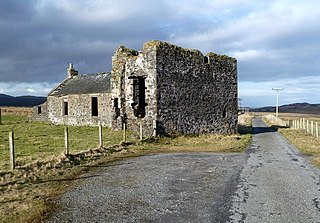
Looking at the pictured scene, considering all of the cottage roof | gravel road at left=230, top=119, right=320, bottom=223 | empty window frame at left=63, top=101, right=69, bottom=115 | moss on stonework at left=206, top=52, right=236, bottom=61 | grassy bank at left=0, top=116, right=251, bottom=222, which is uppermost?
moss on stonework at left=206, top=52, right=236, bottom=61

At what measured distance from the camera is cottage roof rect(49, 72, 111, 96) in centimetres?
3459

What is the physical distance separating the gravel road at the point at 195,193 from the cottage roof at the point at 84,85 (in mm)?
21399

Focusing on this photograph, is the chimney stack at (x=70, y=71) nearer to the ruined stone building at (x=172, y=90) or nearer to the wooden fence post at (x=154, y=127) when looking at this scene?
the ruined stone building at (x=172, y=90)

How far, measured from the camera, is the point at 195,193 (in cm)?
893

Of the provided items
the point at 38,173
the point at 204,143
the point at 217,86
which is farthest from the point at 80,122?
the point at 38,173

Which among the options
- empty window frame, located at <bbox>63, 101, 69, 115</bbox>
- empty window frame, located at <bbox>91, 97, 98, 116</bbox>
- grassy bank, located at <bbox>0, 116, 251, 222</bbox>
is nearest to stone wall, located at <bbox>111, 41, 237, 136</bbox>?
grassy bank, located at <bbox>0, 116, 251, 222</bbox>

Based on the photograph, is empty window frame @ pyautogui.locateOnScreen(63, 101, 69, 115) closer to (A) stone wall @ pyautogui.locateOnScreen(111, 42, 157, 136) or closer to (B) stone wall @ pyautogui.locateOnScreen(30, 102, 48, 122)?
(B) stone wall @ pyautogui.locateOnScreen(30, 102, 48, 122)

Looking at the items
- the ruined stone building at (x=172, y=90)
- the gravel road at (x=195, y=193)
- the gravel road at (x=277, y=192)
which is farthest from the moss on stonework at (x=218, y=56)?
the gravel road at (x=195, y=193)

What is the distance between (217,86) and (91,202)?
789 inches

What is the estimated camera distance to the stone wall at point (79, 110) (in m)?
32.9

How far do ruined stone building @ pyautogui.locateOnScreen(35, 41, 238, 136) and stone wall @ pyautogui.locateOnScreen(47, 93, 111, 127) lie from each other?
6.89 meters

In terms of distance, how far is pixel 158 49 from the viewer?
22.2m

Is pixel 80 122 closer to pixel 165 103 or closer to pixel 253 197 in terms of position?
pixel 165 103

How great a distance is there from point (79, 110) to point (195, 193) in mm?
28002
